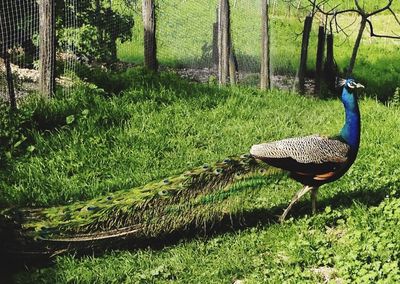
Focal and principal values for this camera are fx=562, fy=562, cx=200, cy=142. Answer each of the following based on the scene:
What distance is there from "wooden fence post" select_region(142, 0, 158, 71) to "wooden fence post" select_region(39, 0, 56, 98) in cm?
179

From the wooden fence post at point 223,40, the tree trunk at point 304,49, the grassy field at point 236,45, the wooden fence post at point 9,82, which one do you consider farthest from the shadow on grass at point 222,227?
the grassy field at point 236,45

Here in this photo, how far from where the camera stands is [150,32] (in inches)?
332

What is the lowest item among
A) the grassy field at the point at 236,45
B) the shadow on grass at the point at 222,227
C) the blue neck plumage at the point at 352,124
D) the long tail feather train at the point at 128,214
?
the shadow on grass at the point at 222,227

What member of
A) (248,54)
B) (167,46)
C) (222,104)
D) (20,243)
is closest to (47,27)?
(222,104)

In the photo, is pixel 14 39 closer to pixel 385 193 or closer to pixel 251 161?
pixel 251 161

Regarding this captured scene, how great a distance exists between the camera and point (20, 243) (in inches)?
178

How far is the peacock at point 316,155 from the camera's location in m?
4.78

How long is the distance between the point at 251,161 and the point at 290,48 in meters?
8.50

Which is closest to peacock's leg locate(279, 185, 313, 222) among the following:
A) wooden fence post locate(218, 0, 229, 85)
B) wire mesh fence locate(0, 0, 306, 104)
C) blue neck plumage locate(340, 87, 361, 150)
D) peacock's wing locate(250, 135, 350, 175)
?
peacock's wing locate(250, 135, 350, 175)

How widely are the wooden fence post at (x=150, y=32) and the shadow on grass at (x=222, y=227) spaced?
13.0ft

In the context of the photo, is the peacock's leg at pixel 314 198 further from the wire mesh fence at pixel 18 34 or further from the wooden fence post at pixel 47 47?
the wire mesh fence at pixel 18 34

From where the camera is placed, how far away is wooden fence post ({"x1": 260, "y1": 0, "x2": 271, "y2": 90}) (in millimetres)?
9629

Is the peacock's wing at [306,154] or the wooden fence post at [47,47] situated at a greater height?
the wooden fence post at [47,47]

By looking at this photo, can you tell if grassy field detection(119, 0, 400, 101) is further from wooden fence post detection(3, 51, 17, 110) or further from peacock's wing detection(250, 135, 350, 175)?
peacock's wing detection(250, 135, 350, 175)
